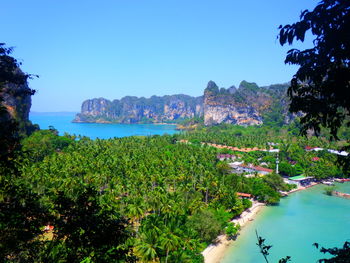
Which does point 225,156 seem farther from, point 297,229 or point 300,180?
point 297,229

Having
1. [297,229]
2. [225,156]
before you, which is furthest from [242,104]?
[297,229]

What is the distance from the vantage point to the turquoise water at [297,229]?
28.2m

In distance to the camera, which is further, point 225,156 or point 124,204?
point 225,156

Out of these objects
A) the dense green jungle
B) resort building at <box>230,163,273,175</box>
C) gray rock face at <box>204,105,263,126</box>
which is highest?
gray rock face at <box>204,105,263,126</box>

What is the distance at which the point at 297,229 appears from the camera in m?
34.8

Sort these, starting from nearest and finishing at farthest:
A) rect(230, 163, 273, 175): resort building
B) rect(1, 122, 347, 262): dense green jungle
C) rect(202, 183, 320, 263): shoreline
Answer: rect(1, 122, 347, 262): dense green jungle → rect(202, 183, 320, 263): shoreline → rect(230, 163, 273, 175): resort building

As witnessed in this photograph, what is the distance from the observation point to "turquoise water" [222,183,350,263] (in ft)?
92.5

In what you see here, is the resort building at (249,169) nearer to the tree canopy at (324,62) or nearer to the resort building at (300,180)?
the resort building at (300,180)

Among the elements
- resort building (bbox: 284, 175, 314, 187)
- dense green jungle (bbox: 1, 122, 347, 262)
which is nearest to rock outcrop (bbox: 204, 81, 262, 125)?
dense green jungle (bbox: 1, 122, 347, 262)

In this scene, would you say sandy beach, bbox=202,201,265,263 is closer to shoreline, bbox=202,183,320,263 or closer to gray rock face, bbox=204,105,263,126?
shoreline, bbox=202,183,320,263

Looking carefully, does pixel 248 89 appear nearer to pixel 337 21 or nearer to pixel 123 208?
pixel 123 208

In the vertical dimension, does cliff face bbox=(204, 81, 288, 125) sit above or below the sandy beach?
above

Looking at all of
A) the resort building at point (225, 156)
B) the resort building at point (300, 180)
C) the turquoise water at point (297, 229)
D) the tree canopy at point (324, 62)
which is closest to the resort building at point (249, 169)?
the resort building at point (300, 180)

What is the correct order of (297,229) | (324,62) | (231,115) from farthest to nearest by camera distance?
(231,115) < (297,229) < (324,62)
